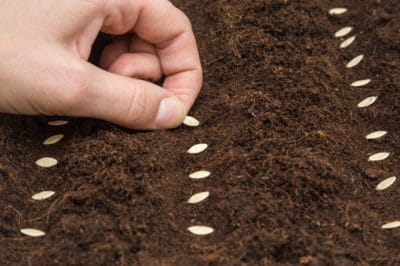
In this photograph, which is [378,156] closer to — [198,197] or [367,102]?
[367,102]

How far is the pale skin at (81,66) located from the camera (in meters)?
1.16

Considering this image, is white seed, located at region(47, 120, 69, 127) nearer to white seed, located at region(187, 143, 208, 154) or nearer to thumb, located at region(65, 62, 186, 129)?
thumb, located at region(65, 62, 186, 129)

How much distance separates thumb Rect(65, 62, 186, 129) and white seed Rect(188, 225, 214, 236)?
32cm

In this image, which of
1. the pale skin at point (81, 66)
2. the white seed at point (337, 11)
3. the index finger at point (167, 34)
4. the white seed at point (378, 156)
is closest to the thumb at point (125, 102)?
the pale skin at point (81, 66)

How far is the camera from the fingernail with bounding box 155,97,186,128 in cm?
131

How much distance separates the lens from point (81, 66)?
118cm

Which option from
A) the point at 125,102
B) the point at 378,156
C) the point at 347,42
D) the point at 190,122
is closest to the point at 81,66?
the point at 125,102

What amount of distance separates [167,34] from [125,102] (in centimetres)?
30

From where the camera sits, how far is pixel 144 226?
3.52ft

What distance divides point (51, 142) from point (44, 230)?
0.90ft

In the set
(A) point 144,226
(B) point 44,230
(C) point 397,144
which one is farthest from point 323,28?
(B) point 44,230

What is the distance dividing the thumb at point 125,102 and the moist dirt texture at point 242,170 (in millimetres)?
40

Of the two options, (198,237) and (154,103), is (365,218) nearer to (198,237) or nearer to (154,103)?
(198,237)

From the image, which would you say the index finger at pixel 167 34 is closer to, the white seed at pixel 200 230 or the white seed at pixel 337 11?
the white seed at pixel 200 230
